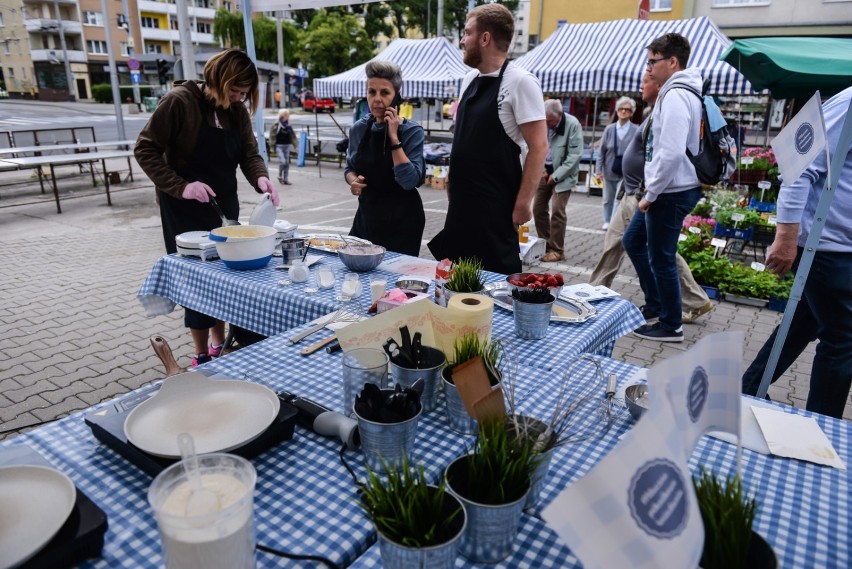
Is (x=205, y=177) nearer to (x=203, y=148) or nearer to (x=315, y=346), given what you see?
(x=203, y=148)

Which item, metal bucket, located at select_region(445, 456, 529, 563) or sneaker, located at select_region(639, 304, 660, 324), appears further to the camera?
sneaker, located at select_region(639, 304, 660, 324)

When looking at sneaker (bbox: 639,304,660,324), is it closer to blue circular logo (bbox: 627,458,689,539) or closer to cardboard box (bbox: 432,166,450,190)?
blue circular logo (bbox: 627,458,689,539)

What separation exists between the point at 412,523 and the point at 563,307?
1.55 meters

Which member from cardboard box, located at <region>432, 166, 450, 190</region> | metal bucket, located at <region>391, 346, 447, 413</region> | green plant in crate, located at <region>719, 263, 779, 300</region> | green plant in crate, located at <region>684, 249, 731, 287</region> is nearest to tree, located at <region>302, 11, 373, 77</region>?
cardboard box, located at <region>432, 166, 450, 190</region>

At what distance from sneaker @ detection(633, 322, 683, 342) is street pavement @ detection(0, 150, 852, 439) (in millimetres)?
51

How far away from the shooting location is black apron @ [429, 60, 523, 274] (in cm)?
281

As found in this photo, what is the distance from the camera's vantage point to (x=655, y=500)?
667 millimetres

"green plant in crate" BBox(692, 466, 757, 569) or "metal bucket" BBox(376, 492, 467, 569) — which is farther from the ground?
"green plant in crate" BBox(692, 466, 757, 569)

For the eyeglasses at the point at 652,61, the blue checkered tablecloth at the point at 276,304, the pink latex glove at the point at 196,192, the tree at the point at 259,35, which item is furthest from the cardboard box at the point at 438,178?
the tree at the point at 259,35

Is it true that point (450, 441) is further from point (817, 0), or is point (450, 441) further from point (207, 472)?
point (817, 0)

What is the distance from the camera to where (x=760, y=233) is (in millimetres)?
6141

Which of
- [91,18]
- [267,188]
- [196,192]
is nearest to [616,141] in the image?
[267,188]

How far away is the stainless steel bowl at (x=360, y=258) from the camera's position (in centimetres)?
266

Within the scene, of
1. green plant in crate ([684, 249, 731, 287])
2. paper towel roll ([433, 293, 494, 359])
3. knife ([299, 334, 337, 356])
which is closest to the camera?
paper towel roll ([433, 293, 494, 359])
